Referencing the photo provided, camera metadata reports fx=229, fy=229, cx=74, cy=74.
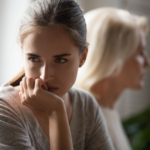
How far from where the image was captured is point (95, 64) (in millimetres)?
1289

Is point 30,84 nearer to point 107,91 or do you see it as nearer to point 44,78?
point 44,78

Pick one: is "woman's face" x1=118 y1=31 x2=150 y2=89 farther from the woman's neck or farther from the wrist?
the wrist

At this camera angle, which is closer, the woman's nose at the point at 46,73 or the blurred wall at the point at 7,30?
the woman's nose at the point at 46,73

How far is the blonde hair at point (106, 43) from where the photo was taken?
4.16ft

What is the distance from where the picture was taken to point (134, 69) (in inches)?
55.8

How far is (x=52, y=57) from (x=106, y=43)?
27.6 inches

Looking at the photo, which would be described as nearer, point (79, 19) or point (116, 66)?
point (79, 19)

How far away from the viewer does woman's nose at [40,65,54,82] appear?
0.62 meters

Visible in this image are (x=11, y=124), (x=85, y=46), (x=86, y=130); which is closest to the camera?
(x=11, y=124)

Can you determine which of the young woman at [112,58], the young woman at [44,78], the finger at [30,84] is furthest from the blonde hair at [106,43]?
the finger at [30,84]

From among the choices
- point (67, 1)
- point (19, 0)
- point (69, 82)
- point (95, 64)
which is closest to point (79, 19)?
point (67, 1)

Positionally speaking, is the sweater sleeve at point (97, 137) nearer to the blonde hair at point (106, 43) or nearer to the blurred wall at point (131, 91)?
the blonde hair at point (106, 43)

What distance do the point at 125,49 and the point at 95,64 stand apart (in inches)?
7.9

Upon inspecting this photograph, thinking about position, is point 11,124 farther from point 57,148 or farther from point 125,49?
point 125,49
